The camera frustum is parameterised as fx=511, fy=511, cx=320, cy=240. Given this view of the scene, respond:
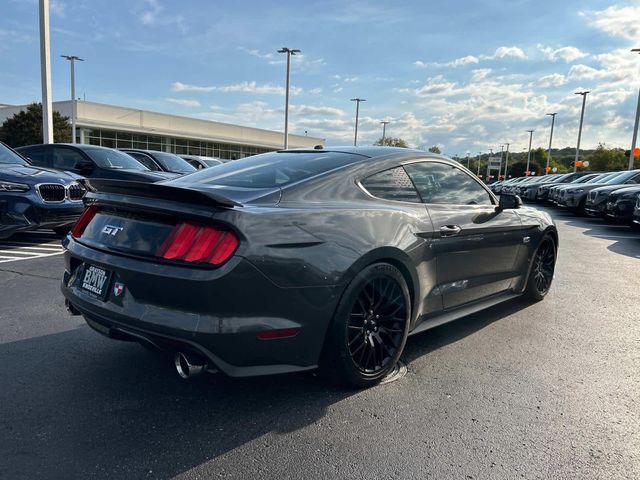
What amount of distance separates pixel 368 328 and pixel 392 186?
1.01 metres

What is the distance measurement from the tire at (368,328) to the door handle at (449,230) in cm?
57

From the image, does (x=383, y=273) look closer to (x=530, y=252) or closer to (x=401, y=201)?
(x=401, y=201)

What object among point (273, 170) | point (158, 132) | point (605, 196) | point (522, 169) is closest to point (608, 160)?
point (522, 169)

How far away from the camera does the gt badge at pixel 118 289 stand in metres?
2.71

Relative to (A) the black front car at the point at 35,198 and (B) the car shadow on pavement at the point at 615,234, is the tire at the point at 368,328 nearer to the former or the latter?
(A) the black front car at the point at 35,198

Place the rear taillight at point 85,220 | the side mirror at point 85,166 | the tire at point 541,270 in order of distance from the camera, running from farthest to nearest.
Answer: the side mirror at point 85,166, the tire at point 541,270, the rear taillight at point 85,220

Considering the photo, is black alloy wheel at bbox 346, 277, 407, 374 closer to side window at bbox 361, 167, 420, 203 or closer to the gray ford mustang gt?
the gray ford mustang gt

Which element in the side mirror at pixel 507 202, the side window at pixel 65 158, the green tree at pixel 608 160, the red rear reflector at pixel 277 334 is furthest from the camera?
the green tree at pixel 608 160

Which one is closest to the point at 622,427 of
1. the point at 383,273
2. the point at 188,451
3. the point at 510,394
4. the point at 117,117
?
the point at 510,394

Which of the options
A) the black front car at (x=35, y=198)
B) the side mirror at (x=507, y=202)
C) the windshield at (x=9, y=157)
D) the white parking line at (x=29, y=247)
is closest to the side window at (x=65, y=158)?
the windshield at (x=9, y=157)

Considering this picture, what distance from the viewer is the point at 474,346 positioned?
13.0ft

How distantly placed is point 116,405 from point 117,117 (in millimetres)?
47344

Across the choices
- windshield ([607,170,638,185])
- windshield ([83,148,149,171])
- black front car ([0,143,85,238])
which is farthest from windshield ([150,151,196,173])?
windshield ([607,170,638,185])

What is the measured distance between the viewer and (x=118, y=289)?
2.72 metres
